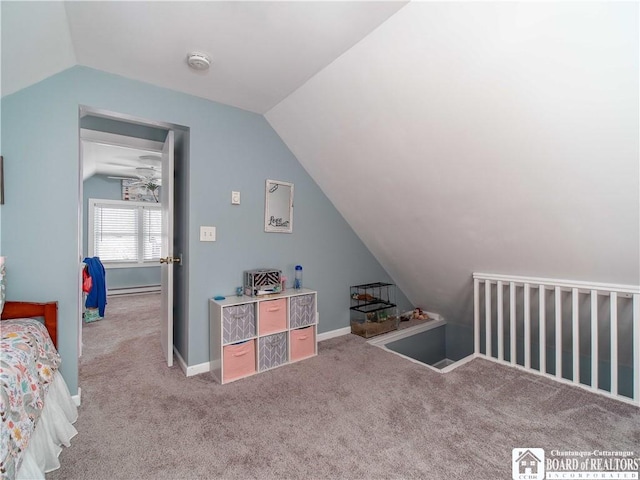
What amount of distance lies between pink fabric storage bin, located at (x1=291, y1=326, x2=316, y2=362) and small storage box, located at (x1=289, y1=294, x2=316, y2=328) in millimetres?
64

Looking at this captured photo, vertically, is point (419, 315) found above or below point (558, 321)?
below

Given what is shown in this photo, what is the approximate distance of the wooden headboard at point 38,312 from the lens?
1.88 m

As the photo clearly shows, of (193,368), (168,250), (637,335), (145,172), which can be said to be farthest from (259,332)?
(145,172)

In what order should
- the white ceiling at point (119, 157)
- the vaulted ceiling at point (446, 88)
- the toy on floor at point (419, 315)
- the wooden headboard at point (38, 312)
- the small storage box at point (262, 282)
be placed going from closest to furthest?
1. the vaulted ceiling at point (446, 88)
2. the wooden headboard at point (38, 312)
3. the small storage box at point (262, 282)
4. the white ceiling at point (119, 157)
5. the toy on floor at point (419, 315)

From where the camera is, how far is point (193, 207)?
101 inches

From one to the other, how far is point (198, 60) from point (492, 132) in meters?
1.92

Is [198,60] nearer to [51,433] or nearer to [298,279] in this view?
[298,279]

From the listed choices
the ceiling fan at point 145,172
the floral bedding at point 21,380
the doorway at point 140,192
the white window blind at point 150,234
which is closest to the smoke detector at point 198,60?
the doorway at point 140,192

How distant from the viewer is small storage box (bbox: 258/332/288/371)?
8.59 ft

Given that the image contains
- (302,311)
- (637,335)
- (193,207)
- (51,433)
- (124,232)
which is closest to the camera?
(51,433)

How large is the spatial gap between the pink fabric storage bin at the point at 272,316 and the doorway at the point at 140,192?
0.68 meters

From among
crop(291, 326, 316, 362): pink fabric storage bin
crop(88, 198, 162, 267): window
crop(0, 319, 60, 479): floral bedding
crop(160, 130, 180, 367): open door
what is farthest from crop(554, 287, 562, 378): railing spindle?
crop(88, 198, 162, 267): window

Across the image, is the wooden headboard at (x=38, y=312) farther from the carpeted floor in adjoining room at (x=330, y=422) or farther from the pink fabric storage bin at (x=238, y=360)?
the pink fabric storage bin at (x=238, y=360)

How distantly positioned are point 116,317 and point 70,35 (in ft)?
12.5
